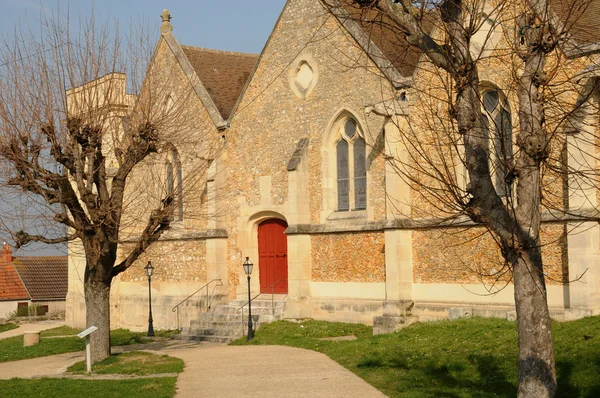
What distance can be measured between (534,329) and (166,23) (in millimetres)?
23585

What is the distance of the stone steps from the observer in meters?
24.2

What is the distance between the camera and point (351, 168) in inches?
926

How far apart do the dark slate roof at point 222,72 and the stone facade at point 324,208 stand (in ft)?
0.61

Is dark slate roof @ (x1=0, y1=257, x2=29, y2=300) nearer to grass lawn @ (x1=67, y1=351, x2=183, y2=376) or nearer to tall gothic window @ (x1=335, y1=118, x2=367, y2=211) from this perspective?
grass lawn @ (x1=67, y1=351, x2=183, y2=376)

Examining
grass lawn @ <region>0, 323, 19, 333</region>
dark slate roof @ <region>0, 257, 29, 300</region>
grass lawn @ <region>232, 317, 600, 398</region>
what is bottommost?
grass lawn @ <region>0, 323, 19, 333</region>

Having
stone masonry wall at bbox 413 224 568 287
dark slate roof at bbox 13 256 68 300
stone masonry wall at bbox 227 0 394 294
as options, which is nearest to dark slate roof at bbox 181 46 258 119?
stone masonry wall at bbox 227 0 394 294

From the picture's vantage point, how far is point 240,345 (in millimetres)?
22250

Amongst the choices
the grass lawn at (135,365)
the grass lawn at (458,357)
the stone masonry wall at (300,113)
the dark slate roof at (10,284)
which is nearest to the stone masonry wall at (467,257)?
the grass lawn at (458,357)

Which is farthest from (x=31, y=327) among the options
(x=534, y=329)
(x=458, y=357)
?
(x=534, y=329)

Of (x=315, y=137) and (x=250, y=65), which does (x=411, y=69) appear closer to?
(x=315, y=137)

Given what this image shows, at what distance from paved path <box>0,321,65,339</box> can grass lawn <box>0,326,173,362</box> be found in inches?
97.3

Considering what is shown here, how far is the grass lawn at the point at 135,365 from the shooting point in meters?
17.7

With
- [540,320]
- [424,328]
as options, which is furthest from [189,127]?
[540,320]

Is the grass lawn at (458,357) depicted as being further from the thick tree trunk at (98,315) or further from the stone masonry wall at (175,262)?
the stone masonry wall at (175,262)
